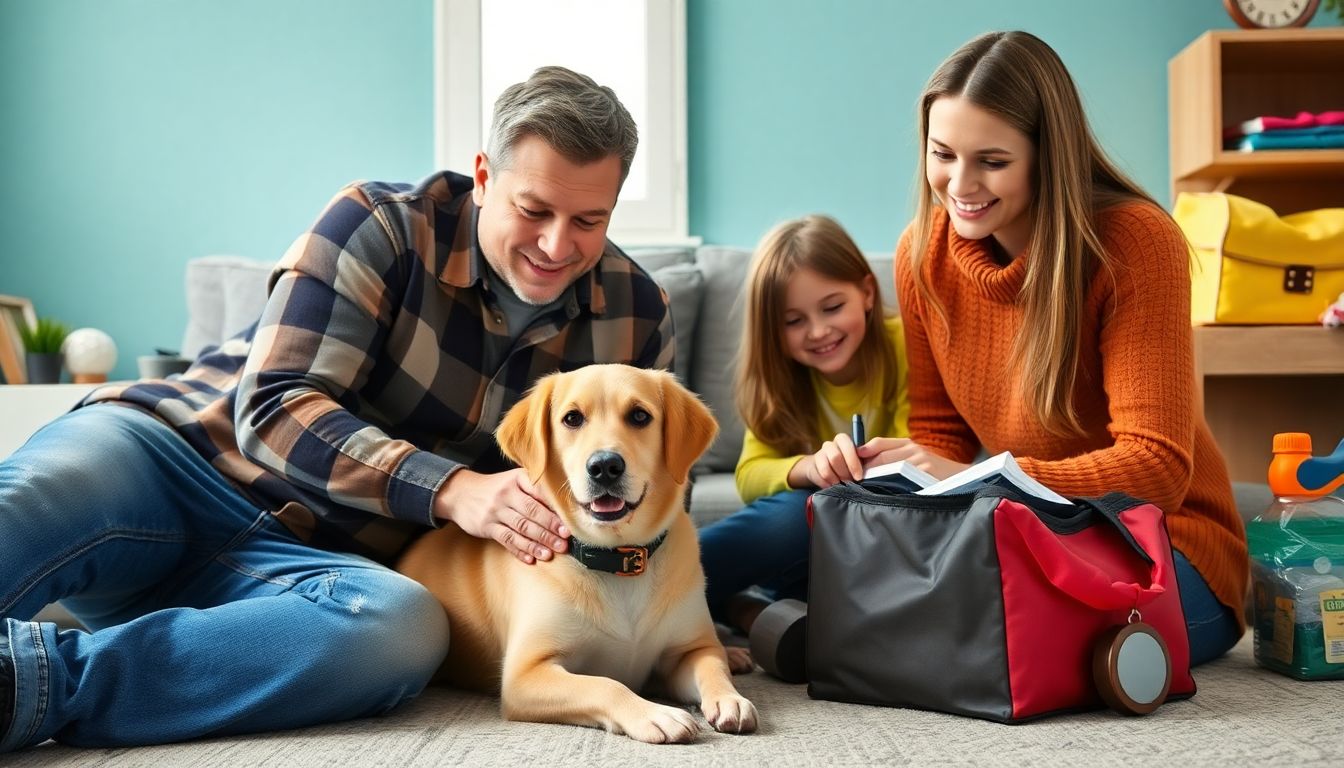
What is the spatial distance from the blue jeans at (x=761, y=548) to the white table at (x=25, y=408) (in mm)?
1639

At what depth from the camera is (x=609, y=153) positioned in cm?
170

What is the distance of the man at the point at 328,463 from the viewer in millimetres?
1377

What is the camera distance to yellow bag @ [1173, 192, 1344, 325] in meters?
2.89

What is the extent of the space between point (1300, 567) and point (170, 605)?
1.75m

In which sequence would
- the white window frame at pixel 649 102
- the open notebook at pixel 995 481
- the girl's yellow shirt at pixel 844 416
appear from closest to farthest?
the open notebook at pixel 995 481 → the girl's yellow shirt at pixel 844 416 → the white window frame at pixel 649 102

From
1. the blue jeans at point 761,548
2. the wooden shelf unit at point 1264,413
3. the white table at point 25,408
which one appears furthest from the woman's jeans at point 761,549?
the wooden shelf unit at point 1264,413

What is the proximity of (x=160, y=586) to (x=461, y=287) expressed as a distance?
67 centimetres

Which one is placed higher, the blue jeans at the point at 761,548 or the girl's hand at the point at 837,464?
the girl's hand at the point at 837,464

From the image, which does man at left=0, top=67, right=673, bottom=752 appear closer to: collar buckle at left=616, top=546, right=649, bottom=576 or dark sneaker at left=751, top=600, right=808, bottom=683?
collar buckle at left=616, top=546, right=649, bottom=576

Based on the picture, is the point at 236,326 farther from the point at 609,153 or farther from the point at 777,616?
the point at 777,616

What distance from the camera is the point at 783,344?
2.29 metres

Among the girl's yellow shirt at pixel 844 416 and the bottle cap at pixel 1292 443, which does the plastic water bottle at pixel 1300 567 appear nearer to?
the bottle cap at pixel 1292 443

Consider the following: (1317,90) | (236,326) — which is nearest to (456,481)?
(236,326)

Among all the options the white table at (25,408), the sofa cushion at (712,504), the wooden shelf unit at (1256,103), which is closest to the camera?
the sofa cushion at (712,504)
